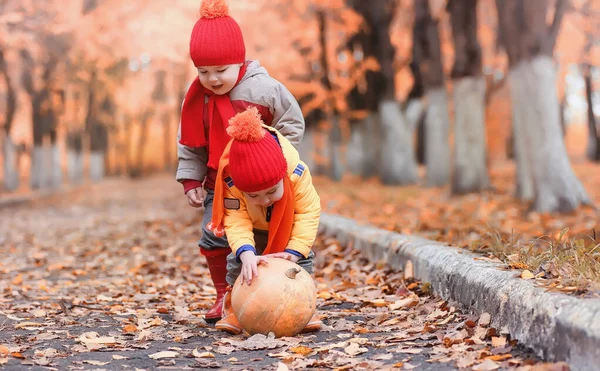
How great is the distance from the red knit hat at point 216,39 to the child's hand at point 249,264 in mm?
1162

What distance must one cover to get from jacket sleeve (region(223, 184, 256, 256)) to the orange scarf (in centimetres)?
4

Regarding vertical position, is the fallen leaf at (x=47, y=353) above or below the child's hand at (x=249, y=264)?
below

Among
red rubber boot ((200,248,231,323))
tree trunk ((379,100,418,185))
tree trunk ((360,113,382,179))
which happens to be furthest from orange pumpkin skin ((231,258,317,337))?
tree trunk ((360,113,382,179))

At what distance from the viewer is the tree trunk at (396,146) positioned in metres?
20.2

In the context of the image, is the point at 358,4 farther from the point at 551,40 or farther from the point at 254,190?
the point at 254,190

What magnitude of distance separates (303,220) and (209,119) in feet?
2.93

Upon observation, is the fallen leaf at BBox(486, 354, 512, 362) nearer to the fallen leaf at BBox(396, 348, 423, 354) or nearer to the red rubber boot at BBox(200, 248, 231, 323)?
the fallen leaf at BBox(396, 348, 423, 354)

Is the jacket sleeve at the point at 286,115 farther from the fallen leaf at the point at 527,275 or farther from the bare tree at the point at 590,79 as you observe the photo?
the bare tree at the point at 590,79

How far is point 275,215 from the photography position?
445 centimetres

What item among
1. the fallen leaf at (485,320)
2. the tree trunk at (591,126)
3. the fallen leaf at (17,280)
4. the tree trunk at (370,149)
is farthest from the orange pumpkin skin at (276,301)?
the tree trunk at (591,126)

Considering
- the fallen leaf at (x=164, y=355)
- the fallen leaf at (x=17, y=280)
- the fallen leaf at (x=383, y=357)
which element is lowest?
the fallen leaf at (x=17, y=280)

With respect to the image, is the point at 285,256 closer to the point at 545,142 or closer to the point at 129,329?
the point at 129,329

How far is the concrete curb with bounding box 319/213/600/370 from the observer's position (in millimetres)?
3094

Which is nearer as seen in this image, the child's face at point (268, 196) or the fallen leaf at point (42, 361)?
the fallen leaf at point (42, 361)
